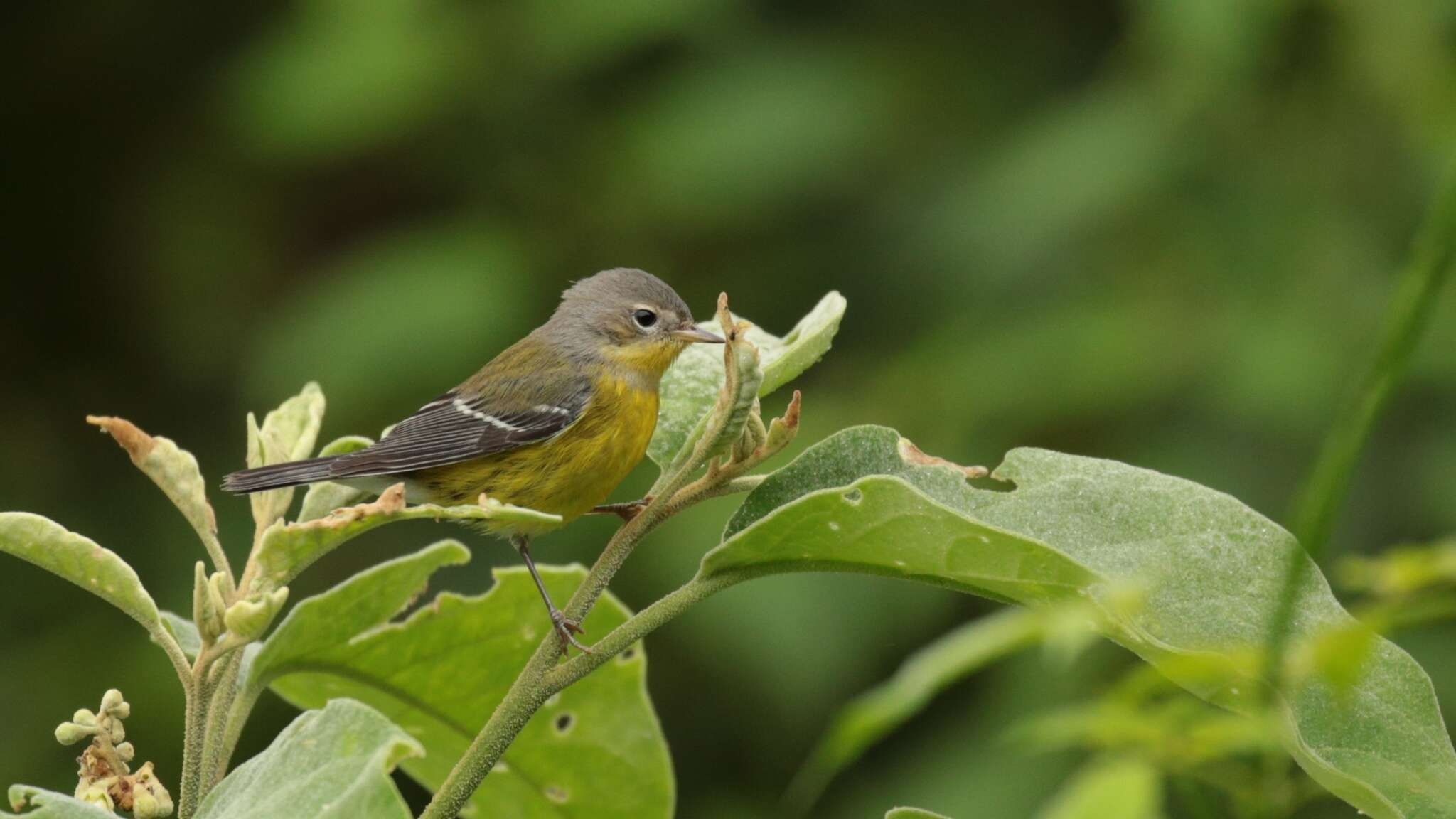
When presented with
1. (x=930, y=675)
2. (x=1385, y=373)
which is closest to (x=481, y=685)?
(x=930, y=675)

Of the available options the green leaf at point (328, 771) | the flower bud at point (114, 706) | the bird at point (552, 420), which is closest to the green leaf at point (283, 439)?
the flower bud at point (114, 706)

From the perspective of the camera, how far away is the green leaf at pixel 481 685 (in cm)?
167

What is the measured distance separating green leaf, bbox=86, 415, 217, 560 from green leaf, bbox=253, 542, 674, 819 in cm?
15

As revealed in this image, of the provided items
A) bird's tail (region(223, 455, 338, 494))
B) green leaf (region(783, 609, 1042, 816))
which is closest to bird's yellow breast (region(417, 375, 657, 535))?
bird's tail (region(223, 455, 338, 494))

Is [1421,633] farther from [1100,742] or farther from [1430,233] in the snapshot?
[1430,233]

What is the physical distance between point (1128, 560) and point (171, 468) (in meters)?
0.95

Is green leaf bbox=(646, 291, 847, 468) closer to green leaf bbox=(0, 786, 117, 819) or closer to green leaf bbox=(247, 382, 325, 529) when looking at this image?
green leaf bbox=(247, 382, 325, 529)

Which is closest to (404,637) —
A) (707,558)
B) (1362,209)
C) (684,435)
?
(684,435)

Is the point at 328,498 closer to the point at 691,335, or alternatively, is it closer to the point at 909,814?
the point at 909,814

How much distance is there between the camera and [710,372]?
77.6 inches

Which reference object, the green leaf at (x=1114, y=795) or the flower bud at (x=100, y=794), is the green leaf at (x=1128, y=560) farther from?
the flower bud at (x=100, y=794)

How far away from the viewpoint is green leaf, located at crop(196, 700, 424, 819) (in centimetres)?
111

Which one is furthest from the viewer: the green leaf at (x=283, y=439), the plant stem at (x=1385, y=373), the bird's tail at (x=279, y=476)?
the bird's tail at (x=279, y=476)

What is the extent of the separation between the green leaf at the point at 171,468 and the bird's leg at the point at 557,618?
1.23 feet
